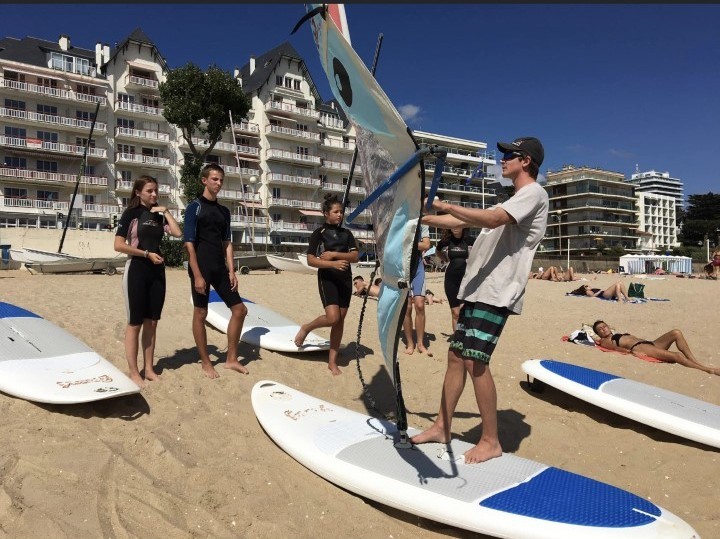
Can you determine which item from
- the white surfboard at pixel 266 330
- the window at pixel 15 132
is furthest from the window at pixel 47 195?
the white surfboard at pixel 266 330

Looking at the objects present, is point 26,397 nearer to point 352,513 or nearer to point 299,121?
point 352,513

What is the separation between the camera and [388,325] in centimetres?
247

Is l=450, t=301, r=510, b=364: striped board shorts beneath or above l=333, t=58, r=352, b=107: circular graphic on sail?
beneath

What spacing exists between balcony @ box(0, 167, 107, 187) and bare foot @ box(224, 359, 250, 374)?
36.3 m

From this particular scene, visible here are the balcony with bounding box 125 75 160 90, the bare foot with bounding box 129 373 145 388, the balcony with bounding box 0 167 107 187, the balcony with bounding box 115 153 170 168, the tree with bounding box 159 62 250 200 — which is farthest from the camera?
the balcony with bounding box 125 75 160 90

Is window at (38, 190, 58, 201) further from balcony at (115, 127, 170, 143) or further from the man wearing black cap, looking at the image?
the man wearing black cap

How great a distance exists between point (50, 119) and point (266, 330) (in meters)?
38.1

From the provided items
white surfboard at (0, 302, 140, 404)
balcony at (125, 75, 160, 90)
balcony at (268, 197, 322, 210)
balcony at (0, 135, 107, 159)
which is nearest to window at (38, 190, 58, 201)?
balcony at (0, 135, 107, 159)

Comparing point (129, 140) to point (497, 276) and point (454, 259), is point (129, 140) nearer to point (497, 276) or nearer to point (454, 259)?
point (454, 259)

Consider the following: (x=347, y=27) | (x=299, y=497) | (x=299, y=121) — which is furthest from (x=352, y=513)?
(x=299, y=121)

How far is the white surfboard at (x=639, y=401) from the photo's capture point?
11.8ft

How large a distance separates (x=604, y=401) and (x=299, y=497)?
267 cm

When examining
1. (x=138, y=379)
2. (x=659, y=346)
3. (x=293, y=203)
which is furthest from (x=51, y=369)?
(x=293, y=203)

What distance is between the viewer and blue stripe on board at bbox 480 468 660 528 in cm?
230
